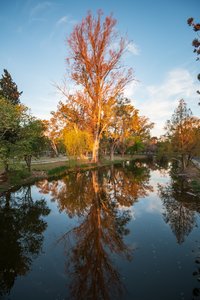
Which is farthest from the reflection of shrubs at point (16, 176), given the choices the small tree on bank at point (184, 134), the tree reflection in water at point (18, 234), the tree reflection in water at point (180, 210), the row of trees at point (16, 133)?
the small tree on bank at point (184, 134)

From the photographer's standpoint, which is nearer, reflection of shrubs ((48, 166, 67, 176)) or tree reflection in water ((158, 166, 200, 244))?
tree reflection in water ((158, 166, 200, 244))

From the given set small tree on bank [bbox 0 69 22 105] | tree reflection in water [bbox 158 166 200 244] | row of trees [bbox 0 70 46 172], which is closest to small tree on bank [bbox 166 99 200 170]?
tree reflection in water [bbox 158 166 200 244]

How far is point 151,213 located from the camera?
1011 cm

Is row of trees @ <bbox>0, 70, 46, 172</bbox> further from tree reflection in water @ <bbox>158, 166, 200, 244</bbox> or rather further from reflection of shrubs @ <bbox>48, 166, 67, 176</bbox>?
tree reflection in water @ <bbox>158, 166, 200, 244</bbox>

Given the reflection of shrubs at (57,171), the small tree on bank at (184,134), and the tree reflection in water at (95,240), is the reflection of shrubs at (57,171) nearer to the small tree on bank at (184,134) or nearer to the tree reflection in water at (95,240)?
the tree reflection in water at (95,240)

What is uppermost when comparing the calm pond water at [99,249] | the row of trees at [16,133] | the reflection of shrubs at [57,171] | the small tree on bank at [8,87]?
the small tree on bank at [8,87]

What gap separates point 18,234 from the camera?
7398 millimetres

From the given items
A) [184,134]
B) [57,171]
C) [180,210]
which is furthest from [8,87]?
[180,210]

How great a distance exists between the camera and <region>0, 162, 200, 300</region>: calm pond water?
14.7 ft

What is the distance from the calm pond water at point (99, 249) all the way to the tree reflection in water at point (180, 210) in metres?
0.04

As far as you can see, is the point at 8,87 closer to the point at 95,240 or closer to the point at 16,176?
the point at 16,176

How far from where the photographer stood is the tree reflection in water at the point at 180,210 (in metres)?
7.95

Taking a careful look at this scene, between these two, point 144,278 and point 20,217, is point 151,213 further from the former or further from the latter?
point 20,217

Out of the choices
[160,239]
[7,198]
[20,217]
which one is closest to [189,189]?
[160,239]
